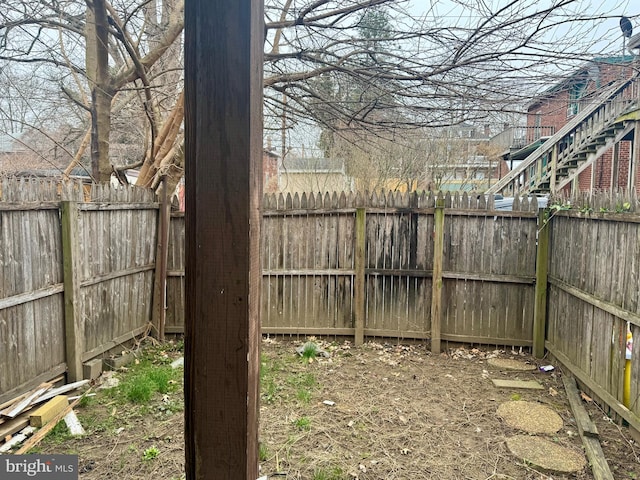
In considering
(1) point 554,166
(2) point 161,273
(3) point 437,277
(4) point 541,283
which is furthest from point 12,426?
(1) point 554,166

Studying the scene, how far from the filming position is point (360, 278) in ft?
19.1

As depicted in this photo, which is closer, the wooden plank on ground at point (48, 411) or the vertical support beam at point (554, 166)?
the wooden plank on ground at point (48, 411)

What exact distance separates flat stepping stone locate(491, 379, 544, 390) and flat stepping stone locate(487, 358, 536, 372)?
365 millimetres

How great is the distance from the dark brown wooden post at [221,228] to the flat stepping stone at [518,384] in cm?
435

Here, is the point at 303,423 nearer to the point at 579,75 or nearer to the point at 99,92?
the point at 579,75

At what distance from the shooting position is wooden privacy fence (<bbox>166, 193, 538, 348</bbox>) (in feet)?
18.2

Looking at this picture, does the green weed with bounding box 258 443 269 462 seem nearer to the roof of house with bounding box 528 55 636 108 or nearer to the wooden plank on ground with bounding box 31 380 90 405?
the wooden plank on ground with bounding box 31 380 90 405

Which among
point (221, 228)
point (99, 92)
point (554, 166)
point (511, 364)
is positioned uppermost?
point (99, 92)

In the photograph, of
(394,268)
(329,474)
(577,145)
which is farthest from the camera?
(577,145)

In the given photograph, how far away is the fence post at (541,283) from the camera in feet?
17.6

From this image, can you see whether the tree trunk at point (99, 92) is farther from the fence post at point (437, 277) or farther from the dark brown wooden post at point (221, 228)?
the dark brown wooden post at point (221, 228)

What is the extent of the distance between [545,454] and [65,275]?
443 cm

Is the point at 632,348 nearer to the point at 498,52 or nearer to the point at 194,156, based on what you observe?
the point at 498,52

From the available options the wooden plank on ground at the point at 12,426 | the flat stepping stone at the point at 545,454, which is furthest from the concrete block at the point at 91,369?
the flat stepping stone at the point at 545,454
